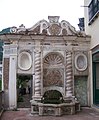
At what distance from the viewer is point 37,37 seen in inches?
551

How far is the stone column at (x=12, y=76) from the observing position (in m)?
13.6

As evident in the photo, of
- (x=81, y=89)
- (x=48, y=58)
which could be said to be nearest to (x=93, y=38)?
(x=48, y=58)

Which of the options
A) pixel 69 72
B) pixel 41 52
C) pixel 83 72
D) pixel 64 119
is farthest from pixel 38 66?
pixel 64 119

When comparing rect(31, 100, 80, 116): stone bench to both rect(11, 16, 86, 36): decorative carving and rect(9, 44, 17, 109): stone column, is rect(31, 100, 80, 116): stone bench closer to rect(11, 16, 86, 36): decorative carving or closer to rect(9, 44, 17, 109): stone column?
rect(9, 44, 17, 109): stone column

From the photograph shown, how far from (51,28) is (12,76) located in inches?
142

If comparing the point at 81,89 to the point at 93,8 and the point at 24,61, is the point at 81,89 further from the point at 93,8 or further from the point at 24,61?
the point at 93,8

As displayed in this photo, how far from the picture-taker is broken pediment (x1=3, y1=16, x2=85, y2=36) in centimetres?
1423

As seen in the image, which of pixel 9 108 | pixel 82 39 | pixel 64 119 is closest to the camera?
pixel 64 119

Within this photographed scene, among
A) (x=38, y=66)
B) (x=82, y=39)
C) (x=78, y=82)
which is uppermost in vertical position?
(x=82, y=39)

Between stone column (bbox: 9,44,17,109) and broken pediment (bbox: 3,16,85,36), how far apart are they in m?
1.17

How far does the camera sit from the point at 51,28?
1441cm

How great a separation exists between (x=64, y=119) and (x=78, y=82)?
4.48 metres

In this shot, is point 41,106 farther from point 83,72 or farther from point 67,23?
point 67,23

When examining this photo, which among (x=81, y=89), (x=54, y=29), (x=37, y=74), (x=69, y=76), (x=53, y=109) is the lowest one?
(x=53, y=109)
